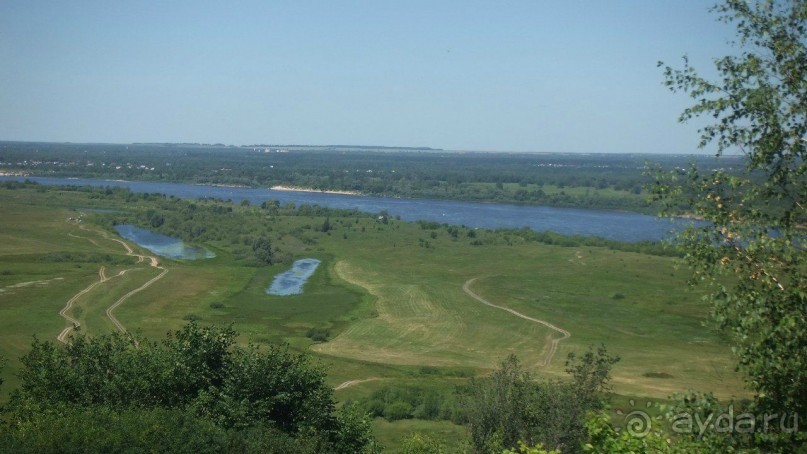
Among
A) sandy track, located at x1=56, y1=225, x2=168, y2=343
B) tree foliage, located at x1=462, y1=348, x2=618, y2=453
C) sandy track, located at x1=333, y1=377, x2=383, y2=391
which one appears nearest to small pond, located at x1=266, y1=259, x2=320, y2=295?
sandy track, located at x1=56, y1=225, x2=168, y2=343

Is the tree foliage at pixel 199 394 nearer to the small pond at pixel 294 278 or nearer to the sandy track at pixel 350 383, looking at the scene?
the sandy track at pixel 350 383

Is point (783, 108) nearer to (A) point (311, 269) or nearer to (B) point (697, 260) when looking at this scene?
(B) point (697, 260)

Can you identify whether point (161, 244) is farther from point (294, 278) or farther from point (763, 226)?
point (763, 226)

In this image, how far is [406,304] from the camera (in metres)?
45.4

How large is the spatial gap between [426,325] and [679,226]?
107ft

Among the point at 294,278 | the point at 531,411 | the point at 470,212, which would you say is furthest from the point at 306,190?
the point at 531,411

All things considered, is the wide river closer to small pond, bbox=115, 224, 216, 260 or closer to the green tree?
small pond, bbox=115, 224, 216, 260

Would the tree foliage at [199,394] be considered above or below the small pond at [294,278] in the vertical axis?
above

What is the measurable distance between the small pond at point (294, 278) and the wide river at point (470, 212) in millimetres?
30019

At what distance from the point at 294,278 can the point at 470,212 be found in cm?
5241

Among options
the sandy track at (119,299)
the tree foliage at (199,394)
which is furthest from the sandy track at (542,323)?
the sandy track at (119,299)

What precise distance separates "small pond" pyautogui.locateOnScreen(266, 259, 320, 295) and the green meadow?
0.92 metres

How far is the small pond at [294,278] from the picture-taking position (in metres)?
49.8

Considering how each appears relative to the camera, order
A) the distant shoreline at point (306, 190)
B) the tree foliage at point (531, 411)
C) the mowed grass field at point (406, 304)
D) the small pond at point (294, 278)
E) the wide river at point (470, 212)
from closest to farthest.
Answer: the tree foliage at point (531, 411) < the mowed grass field at point (406, 304) < the small pond at point (294, 278) < the wide river at point (470, 212) < the distant shoreline at point (306, 190)
